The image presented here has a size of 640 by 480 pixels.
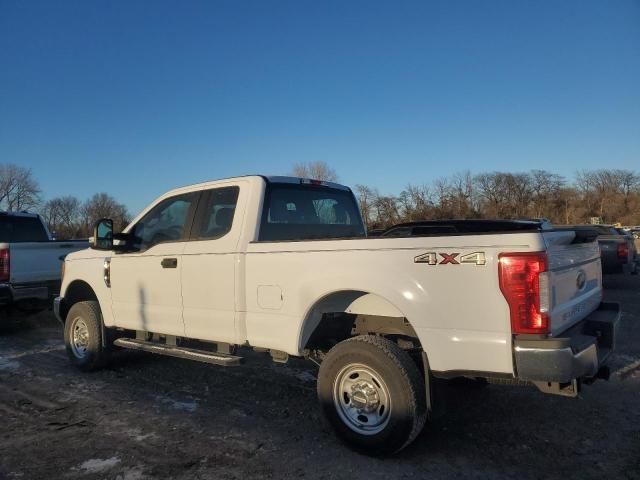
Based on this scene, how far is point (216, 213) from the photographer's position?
5.07 metres

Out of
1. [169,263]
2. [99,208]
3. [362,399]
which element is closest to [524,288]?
[362,399]

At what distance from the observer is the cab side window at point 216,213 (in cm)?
490

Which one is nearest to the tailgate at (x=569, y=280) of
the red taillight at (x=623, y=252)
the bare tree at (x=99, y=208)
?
the red taillight at (x=623, y=252)

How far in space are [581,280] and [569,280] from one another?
37 cm

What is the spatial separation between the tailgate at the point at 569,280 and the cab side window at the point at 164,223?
3466 millimetres

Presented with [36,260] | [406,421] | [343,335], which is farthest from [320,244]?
[36,260]

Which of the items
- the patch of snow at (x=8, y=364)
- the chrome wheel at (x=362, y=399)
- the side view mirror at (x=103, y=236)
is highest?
the side view mirror at (x=103, y=236)

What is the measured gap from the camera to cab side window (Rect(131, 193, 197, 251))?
539 cm

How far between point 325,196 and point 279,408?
7.32 feet

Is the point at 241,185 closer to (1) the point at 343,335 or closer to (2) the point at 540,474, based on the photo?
(1) the point at 343,335

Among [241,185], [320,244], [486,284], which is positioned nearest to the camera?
[486,284]

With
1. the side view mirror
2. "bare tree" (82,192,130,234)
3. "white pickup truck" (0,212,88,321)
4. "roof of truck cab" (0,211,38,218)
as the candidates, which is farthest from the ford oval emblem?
"bare tree" (82,192,130,234)

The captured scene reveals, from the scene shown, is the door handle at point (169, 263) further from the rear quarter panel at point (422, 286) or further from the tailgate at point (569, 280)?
the tailgate at point (569, 280)

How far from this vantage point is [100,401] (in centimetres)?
519
